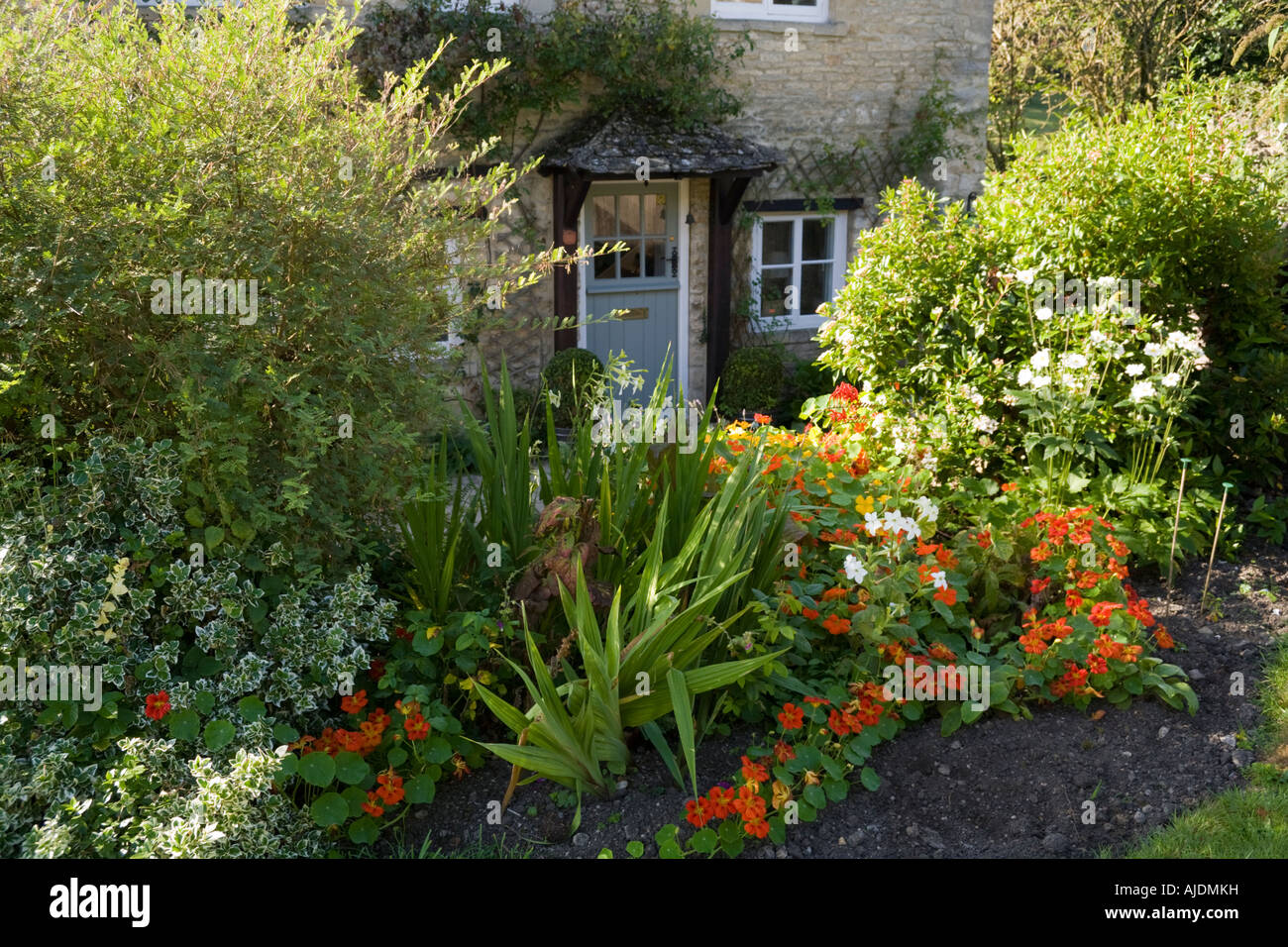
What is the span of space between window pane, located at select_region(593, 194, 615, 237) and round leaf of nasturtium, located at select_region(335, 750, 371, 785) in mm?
6748

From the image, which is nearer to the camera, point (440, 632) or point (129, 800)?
point (129, 800)

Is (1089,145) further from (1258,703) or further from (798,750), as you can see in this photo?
(798,750)

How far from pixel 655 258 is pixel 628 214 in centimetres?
45

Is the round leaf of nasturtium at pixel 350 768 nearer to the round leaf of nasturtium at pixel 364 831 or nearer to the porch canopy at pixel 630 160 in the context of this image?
the round leaf of nasturtium at pixel 364 831

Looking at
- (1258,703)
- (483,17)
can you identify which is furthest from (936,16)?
(1258,703)

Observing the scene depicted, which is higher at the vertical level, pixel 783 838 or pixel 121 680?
pixel 121 680

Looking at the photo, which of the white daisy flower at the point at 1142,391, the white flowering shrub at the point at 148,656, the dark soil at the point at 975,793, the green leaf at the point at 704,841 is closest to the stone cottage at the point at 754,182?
the white daisy flower at the point at 1142,391

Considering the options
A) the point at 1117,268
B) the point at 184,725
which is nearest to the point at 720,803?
the point at 184,725

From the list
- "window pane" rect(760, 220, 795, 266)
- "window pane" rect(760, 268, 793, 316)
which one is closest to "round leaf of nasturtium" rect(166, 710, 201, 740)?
"window pane" rect(760, 268, 793, 316)

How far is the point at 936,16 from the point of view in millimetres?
9742

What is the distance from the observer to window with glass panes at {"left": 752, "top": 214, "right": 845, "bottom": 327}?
31.7ft

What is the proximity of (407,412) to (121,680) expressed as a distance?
1.18 metres

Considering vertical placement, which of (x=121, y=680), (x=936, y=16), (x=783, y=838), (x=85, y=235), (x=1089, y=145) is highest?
(x=936, y=16)

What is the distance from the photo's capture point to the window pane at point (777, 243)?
31.8 feet
